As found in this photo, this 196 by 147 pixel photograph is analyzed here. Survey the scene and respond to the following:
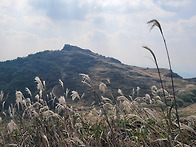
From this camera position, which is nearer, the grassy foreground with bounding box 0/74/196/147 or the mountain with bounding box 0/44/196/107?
the grassy foreground with bounding box 0/74/196/147

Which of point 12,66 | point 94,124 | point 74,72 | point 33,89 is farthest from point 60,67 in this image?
point 94,124

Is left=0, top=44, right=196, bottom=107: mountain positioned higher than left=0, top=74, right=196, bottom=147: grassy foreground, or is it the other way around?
left=0, top=44, right=196, bottom=107: mountain

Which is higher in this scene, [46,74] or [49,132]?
[46,74]

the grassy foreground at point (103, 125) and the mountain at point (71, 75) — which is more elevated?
the mountain at point (71, 75)

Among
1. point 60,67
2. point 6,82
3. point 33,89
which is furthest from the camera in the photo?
point 60,67

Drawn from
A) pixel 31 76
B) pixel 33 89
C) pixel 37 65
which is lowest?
pixel 33 89

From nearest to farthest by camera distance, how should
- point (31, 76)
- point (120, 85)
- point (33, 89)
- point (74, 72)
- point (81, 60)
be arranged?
point (33, 89), point (120, 85), point (31, 76), point (74, 72), point (81, 60)

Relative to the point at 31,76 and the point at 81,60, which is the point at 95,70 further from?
the point at 31,76

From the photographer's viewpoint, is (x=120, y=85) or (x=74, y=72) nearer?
(x=120, y=85)

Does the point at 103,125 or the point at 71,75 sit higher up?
the point at 71,75

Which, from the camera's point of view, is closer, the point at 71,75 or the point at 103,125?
the point at 103,125

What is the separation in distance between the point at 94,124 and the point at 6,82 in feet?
464

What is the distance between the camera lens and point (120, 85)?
4813 inches

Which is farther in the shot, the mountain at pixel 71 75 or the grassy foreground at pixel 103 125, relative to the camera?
the mountain at pixel 71 75
